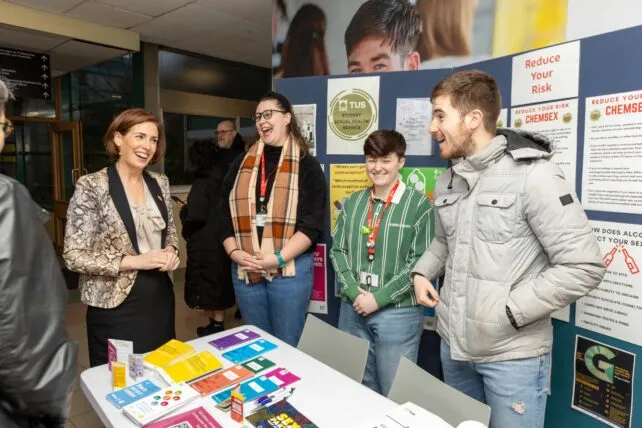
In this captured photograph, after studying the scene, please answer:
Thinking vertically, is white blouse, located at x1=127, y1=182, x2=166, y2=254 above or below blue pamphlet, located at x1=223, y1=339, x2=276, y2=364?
above

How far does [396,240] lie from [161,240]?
1.05m

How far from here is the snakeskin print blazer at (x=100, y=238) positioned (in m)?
1.67

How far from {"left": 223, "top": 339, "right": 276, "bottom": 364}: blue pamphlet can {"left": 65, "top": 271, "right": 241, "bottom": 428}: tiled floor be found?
1.33 metres

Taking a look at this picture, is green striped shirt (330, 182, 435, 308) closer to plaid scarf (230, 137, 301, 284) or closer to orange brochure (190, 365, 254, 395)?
plaid scarf (230, 137, 301, 284)

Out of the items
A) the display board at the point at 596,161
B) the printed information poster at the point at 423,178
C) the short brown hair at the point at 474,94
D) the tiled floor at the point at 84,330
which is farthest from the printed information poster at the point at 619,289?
the tiled floor at the point at 84,330

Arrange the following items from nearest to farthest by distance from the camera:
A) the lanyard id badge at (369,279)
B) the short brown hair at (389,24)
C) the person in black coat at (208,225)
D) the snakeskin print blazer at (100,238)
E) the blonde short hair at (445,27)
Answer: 1. the snakeskin print blazer at (100,238)
2. the lanyard id badge at (369,279)
3. the blonde short hair at (445,27)
4. the short brown hair at (389,24)
5. the person in black coat at (208,225)

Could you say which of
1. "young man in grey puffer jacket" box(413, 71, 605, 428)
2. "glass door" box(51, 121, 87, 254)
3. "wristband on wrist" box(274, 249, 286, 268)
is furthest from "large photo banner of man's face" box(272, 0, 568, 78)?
"glass door" box(51, 121, 87, 254)

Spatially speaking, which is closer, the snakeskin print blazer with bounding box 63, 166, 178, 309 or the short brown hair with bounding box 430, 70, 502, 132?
the short brown hair with bounding box 430, 70, 502, 132

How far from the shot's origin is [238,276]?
211 centimetres

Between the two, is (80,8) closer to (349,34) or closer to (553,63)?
(349,34)

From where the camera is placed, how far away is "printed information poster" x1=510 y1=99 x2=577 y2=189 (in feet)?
5.56

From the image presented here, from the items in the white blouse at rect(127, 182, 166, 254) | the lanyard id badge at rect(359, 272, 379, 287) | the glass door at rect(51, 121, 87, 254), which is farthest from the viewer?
the glass door at rect(51, 121, 87, 254)

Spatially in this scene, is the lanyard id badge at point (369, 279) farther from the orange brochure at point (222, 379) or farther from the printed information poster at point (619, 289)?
the printed information poster at point (619, 289)

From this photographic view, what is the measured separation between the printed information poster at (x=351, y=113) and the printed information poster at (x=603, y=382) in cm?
142
